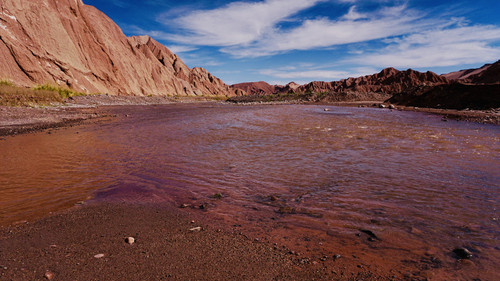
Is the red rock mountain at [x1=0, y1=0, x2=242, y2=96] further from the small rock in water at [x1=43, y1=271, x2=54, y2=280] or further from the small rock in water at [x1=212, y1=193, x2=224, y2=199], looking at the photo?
the small rock in water at [x1=43, y1=271, x2=54, y2=280]

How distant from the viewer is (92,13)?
212 ft

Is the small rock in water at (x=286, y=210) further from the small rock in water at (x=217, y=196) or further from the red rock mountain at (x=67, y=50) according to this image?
the red rock mountain at (x=67, y=50)

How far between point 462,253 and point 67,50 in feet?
188

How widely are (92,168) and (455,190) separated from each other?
779 cm

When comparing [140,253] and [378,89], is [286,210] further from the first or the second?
[378,89]

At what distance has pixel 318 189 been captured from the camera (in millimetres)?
4883

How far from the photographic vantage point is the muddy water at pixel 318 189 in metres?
3.03

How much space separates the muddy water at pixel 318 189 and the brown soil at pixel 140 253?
0.34m

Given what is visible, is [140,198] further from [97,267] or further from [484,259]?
[484,259]

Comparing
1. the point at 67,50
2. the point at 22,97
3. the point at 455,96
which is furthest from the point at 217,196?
the point at 67,50

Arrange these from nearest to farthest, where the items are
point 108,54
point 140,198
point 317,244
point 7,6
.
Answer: point 317,244
point 140,198
point 7,6
point 108,54

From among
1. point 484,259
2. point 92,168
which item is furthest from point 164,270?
point 92,168

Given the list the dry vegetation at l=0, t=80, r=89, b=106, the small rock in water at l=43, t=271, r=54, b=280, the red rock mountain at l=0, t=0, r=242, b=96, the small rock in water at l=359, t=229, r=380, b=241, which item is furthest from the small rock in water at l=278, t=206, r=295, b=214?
the red rock mountain at l=0, t=0, r=242, b=96

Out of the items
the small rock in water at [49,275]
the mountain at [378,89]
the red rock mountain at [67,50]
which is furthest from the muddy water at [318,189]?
the red rock mountain at [67,50]
